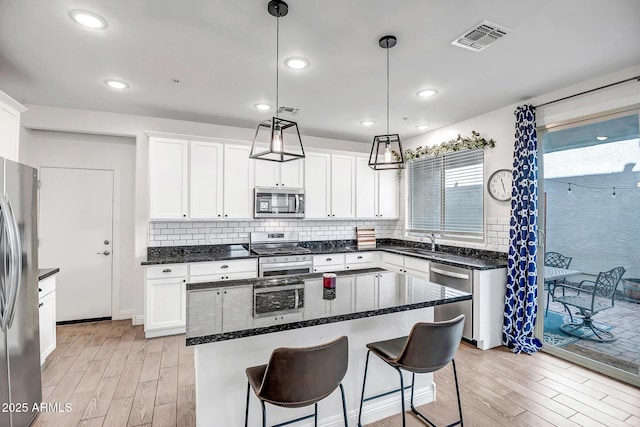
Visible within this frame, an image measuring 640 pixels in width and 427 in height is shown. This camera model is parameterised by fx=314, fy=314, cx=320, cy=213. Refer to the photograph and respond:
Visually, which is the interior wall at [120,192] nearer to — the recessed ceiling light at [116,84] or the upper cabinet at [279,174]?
the recessed ceiling light at [116,84]

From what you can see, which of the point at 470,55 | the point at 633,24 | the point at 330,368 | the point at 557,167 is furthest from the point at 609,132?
the point at 330,368

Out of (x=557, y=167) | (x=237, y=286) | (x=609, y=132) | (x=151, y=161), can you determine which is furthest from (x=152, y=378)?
(x=609, y=132)

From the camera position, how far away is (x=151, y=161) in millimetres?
3877

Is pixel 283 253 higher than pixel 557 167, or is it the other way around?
pixel 557 167

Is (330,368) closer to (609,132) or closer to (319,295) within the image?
(319,295)

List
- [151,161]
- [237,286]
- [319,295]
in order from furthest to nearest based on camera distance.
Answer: [151,161] → [237,286] → [319,295]

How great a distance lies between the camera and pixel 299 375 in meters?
1.43

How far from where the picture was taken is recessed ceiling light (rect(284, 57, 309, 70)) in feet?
8.65

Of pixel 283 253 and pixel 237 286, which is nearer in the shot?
pixel 237 286

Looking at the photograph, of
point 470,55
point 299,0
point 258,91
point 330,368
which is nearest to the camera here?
point 330,368

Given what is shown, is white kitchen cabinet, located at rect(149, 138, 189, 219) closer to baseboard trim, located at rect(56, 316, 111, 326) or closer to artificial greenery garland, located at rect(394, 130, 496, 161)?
baseboard trim, located at rect(56, 316, 111, 326)

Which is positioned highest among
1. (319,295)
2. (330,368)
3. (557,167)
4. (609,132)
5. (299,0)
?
(299,0)

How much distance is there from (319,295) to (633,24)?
9.20 feet

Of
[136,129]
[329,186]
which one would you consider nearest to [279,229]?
[329,186]
